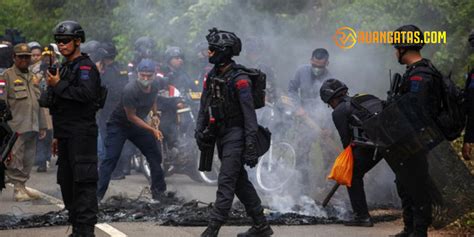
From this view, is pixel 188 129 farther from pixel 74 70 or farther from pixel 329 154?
pixel 74 70

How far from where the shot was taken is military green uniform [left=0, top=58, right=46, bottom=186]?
12484 millimetres

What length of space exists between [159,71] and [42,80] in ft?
6.34

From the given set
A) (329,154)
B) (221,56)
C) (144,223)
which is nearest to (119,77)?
(329,154)

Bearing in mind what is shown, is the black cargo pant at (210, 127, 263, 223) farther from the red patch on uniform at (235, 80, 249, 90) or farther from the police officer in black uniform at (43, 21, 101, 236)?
the police officer in black uniform at (43, 21, 101, 236)

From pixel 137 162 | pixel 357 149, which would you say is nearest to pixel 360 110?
pixel 357 149

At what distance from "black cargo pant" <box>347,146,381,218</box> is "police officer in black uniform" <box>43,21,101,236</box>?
2776 millimetres

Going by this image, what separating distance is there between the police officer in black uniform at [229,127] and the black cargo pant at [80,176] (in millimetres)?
1037

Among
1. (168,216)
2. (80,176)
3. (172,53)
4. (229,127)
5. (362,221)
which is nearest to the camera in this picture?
(80,176)

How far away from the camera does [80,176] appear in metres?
8.55

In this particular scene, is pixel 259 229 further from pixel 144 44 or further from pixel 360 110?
pixel 144 44

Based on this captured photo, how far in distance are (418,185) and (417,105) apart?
0.71 m

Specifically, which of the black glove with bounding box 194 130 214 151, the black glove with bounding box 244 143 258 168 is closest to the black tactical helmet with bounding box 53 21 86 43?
the black glove with bounding box 194 130 214 151

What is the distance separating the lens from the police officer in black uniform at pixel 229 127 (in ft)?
29.3

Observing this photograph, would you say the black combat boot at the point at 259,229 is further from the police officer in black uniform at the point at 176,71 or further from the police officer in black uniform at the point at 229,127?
the police officer in black uniform at the point at 176,71
